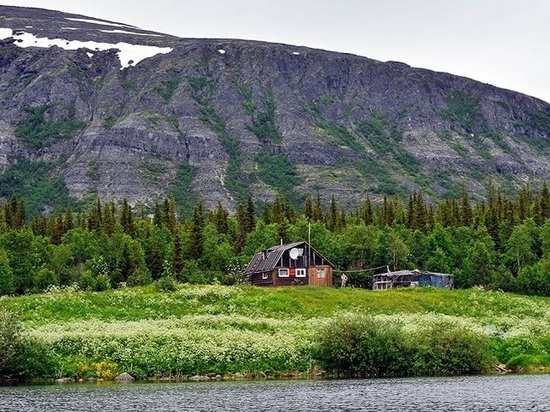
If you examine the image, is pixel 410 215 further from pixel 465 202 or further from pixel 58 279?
pixel 58 279

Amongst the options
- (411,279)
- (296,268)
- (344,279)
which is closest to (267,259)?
(296,268)

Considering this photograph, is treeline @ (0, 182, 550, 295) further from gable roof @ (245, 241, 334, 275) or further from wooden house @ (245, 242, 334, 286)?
wooden house @ (245, 242, 334, 286)

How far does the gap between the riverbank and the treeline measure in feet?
54.7

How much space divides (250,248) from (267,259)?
70.5ft

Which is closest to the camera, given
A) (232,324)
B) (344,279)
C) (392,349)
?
(392,349)

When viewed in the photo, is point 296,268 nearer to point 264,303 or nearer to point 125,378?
point 264,303

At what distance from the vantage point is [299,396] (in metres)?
56.0

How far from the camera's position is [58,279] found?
12512 centimetres

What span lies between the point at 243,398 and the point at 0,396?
16641mm

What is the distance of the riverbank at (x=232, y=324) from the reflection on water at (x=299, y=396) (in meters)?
6.45

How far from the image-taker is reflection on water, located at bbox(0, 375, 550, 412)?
4997cm

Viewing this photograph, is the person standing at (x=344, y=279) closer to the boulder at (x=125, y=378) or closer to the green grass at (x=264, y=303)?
the green grass at (x=264, y=303)

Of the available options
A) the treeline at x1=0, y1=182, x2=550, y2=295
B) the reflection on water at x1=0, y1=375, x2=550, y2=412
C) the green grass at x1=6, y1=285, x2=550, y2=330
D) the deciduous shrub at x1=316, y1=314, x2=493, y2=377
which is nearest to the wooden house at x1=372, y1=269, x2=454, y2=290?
the treeline at x1=0, y1=182, x2=550, y2=295

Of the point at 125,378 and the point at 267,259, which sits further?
the point at 267,259
